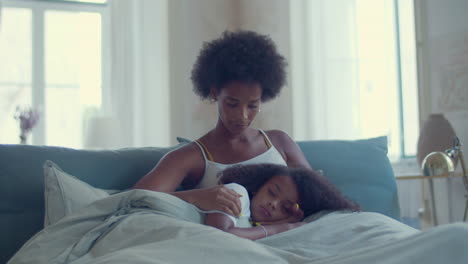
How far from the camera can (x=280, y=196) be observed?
5.66 ft

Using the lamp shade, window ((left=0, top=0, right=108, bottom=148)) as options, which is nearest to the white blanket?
the lamp shade

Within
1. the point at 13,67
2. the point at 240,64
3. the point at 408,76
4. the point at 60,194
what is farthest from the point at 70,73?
the point at 60,194

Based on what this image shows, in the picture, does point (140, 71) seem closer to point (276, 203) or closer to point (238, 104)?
point (238, 104)

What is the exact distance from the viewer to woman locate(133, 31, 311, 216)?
6.35 feet

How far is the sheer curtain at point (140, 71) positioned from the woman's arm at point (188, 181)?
261cm

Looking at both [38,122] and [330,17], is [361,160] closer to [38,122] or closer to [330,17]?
[330,17]

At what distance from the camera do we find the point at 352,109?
4.36 m

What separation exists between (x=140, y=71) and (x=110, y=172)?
271 cm

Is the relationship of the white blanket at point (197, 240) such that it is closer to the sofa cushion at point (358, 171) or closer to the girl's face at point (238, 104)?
the girl's face at point (238, 104)

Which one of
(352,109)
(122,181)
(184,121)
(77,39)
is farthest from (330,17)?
(122,181)

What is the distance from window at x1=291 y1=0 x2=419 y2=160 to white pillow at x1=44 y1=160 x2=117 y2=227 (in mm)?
2822

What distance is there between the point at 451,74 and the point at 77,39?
10.0 ft

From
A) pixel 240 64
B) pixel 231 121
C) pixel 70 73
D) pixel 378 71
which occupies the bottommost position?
pixel 231 121

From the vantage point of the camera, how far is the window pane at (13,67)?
177 inches
